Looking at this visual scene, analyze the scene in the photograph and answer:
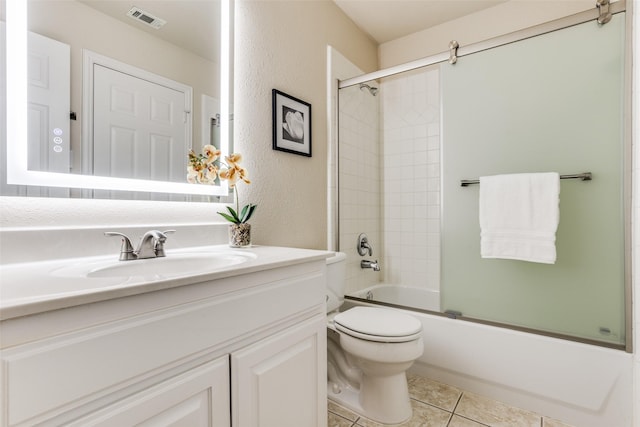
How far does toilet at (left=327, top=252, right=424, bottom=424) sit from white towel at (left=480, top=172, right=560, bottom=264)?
0.61m

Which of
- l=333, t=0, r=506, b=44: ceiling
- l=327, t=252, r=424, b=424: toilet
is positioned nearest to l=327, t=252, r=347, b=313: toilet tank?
l=327, t=252, r=424, b=424: toilet

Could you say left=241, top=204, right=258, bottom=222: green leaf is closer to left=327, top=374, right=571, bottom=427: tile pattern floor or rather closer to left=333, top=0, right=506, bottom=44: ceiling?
left=327, top=374, right=571, bottom=427: tile pattern floor

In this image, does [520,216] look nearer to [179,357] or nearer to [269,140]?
[269,140]

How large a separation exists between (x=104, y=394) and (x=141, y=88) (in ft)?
3.40

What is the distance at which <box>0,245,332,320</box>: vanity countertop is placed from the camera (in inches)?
20.6

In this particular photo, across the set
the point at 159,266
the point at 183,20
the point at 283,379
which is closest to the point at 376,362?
the point at 283,379

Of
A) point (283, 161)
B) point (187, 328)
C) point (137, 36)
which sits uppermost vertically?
point (137, 36)

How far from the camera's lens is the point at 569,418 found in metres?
1.44

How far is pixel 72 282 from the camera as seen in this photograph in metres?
0.66

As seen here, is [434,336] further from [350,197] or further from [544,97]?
[544,97]

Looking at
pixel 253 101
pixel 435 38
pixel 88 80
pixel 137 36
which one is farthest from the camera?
pixel 435 38

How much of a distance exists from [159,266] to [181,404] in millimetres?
443

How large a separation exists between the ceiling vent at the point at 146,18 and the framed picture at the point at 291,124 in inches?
22.8

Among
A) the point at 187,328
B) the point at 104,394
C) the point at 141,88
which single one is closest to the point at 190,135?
the point at 141,88
